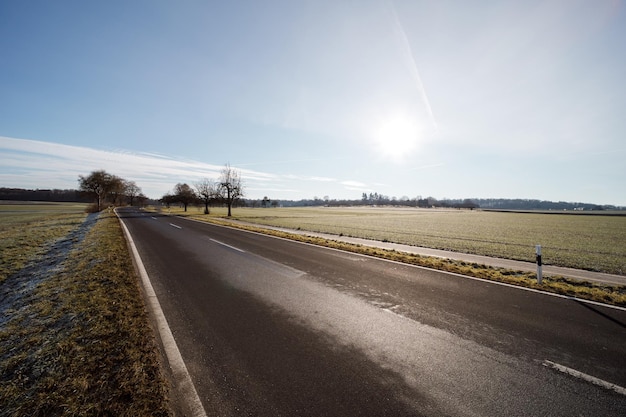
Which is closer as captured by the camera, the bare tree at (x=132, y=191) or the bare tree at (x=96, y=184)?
the bare tree at (x=96, y=184)

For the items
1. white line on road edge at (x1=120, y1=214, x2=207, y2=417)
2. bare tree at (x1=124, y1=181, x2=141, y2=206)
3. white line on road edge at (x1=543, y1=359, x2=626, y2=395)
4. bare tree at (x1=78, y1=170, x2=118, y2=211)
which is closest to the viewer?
white line on road edge at (x1=120, y1=214, x2=207, y2=417)

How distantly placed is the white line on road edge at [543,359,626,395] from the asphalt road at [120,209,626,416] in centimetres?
2

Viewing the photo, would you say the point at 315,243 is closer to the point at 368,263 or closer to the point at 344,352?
the point at 368,263

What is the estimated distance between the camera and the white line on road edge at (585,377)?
10.4ft

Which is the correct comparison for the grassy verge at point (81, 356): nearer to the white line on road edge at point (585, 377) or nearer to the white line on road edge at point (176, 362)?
the white line on road edge at point (176, 362)

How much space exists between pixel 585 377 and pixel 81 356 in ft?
22.0

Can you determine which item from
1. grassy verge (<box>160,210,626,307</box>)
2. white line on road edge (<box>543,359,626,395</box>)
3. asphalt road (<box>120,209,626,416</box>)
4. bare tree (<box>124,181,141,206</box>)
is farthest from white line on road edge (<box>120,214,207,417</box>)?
bare tree (<box>124,181,141,206</box>)

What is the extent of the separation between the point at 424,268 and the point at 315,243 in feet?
22.6

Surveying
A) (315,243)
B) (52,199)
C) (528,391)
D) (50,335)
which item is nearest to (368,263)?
(315,243)

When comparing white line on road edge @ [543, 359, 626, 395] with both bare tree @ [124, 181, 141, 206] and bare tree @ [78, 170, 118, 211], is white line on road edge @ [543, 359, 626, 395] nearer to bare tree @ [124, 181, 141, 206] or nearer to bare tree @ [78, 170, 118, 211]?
bare tree @ [78, 170, 118, 211]

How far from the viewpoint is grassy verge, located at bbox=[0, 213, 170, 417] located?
8.96 ft

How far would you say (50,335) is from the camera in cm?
420

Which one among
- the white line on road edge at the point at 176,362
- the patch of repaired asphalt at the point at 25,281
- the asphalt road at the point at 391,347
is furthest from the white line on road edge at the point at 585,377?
the patch of repaired asphalt at the point at 25,281

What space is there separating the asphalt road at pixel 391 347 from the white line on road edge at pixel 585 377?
0.02 metres
